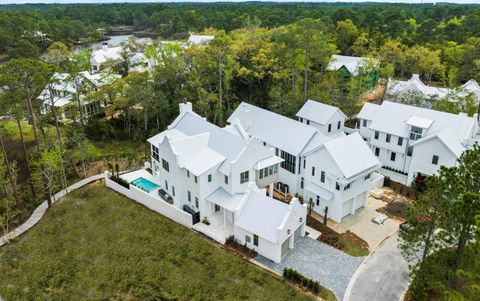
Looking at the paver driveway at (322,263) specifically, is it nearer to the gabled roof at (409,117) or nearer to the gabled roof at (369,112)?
the gabled roof at (409,117)

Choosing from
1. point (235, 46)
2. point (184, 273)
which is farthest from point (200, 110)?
point (184, 273)

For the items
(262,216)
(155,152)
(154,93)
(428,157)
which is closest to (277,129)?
(155,152)

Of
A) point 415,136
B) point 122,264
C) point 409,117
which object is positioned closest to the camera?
point 122,264

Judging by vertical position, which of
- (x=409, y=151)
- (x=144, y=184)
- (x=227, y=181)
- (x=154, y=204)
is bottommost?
(x=154, y=204)

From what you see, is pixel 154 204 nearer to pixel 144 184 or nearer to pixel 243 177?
pixel 144 184

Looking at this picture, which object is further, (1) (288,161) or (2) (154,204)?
(1) (288,161)

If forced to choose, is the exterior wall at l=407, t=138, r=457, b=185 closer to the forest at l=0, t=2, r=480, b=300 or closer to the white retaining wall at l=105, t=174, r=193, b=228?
the forest at l=0, t=2, r=480, b=300

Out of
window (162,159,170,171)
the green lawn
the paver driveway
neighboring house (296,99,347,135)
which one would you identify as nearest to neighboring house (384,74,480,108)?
neighboring house (296,99,347,135)
